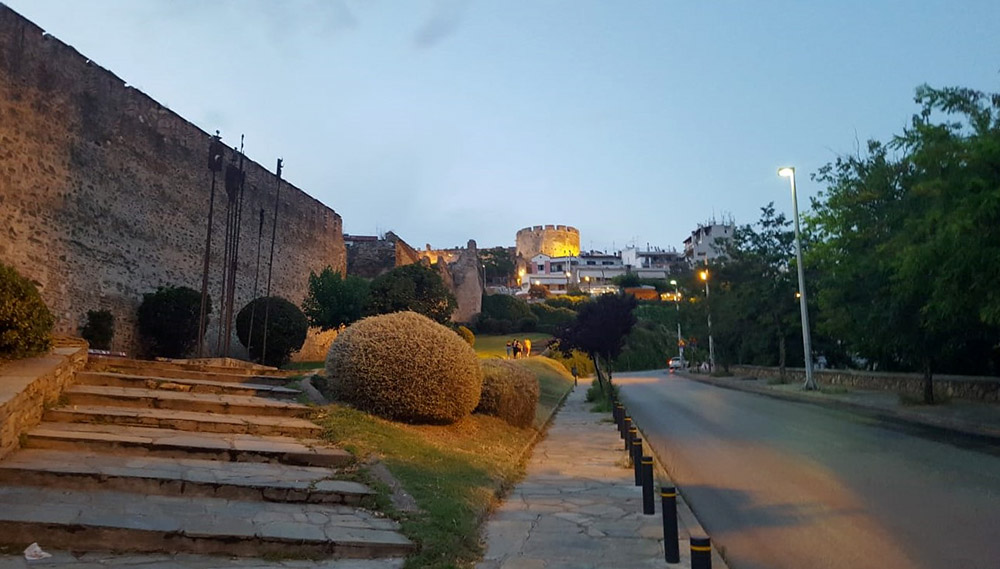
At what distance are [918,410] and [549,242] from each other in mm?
114608

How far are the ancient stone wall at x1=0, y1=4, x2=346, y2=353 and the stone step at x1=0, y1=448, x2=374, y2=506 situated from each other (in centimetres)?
1293

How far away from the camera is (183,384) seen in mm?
9594

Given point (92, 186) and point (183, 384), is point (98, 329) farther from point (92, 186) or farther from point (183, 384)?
point (183, 384)

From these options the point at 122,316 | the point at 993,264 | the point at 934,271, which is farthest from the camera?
the point at 122,316

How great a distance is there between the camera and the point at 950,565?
5.02m

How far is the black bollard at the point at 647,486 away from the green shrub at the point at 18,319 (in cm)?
746

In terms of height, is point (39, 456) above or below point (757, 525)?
above

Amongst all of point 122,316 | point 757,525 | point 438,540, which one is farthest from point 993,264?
point 122,316

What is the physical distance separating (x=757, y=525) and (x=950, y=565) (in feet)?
5.51

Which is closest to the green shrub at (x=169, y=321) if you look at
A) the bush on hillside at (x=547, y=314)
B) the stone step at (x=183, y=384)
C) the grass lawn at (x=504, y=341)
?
the stone step at (x=183, y=384)

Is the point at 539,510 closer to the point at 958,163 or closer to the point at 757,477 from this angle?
the point at 757,477

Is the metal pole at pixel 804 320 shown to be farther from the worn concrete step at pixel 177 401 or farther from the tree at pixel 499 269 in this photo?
the tree at pixel 499 269

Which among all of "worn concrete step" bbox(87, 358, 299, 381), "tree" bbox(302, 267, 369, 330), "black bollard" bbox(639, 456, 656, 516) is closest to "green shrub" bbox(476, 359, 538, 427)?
"worn concrete step" bbox(87, 358, 299, 381)

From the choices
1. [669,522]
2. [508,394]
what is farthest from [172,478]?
[508,394]
